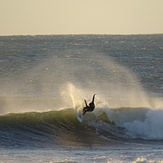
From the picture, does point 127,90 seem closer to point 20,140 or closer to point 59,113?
point 59,113

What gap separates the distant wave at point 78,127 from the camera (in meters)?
20.3

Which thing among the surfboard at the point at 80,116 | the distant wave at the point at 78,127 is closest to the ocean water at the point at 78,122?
the distant wave at the point at 78,127

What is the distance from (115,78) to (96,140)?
1941 centimetres

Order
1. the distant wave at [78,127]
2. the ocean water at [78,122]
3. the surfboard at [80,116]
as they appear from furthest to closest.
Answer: the surfboard at [80,116] → the distant wave at [78,127] → the ocean water at [78,122]

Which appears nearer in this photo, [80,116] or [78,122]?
[78,122]

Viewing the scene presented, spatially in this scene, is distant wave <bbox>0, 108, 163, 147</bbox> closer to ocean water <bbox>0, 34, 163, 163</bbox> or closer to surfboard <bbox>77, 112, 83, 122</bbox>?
ocean water <bbox>0, 34, 163, 163</bbox>

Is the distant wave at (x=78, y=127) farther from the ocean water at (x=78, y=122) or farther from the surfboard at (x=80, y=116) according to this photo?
the surfboard at (x=80, y=116)

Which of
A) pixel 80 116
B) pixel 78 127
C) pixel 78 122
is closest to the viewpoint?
pixel 78 127

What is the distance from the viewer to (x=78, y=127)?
74.1ft

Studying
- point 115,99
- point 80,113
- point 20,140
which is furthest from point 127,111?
point 20,140

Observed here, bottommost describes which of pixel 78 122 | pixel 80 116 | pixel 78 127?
pixel 78 127

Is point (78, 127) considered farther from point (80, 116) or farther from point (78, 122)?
point (80, 116)

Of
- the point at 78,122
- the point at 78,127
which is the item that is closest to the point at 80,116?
the point at 78,122

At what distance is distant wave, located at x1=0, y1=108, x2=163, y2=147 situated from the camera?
2031 centimetres
